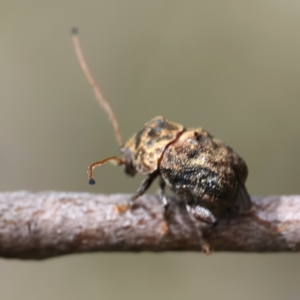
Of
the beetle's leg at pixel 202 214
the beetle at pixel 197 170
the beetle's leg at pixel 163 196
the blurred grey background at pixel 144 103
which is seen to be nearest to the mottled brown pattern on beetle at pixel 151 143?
the beetle at pixel 197 170

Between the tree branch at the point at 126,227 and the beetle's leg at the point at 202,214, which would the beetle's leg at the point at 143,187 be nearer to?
the tree branch at the point at 126,227

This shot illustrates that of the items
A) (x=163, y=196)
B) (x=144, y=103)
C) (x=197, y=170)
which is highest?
(x=144, y=103)

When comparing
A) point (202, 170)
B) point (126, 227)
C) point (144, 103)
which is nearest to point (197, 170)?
point (202, 170)

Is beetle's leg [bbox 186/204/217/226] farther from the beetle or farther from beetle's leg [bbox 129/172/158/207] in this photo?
beetle's leg [bbox 129/172/158/207]

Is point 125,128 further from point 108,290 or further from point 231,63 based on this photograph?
point 108,290

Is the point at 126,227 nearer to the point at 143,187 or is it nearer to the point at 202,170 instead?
the point at 143,187
